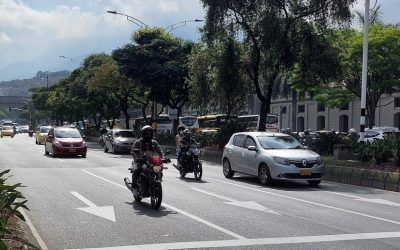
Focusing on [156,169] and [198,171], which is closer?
[156,169]

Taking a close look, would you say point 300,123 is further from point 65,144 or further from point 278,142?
point 278,142

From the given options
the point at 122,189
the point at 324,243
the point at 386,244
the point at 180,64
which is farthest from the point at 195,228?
the point at 180,64

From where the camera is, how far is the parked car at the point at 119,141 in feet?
111

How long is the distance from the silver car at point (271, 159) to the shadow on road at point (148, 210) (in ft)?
16.0

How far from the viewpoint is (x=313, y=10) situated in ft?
83.8

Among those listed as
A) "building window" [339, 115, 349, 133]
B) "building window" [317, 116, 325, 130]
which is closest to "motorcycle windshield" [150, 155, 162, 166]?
"building window" [339, 115, 349, 133]

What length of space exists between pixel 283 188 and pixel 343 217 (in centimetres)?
506

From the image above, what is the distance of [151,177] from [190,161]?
22.8ft

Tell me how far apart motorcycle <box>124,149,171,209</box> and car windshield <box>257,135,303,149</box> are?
19.0 ft

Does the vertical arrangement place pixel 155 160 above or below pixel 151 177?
above

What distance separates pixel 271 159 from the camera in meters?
15.9

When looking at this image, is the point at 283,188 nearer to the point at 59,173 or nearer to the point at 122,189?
the point at 122,189

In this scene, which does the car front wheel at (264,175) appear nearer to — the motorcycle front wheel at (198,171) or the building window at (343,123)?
the motorcycle front wheel at (198,171)

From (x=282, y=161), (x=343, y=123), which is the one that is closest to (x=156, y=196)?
(x=282, y=161)
